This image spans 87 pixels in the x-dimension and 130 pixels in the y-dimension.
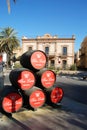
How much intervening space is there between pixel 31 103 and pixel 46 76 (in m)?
1.12

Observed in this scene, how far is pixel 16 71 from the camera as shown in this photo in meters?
7.81

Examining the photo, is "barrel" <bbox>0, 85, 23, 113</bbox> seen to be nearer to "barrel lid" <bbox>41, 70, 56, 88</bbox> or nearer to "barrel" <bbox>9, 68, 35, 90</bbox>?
"barrel" <bbox>9, 68, 35, 90</bbox>

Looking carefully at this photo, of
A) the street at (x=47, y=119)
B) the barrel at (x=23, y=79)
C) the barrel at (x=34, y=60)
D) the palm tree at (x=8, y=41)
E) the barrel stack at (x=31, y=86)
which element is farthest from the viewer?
the palm tree at (x=8, y=41)

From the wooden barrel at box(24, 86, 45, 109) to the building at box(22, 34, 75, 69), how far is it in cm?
4478

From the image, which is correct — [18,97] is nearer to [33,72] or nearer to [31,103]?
[31,103]

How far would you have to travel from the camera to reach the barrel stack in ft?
24.3

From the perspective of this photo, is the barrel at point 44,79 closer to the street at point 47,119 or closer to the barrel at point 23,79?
the barrel at point 23,79

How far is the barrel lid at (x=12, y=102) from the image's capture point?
7233 millimetres

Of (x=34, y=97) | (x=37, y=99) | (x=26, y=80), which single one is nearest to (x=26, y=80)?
(x=26, y=80)

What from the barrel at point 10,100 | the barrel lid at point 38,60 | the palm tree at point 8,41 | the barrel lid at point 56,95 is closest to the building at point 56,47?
the palm tree at point 8,41

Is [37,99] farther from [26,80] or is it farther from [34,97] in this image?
[26,80]

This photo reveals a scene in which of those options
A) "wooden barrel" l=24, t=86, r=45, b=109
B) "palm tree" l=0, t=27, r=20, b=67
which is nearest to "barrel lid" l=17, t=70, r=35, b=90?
"wooden barrel" l=24, t=86, r=45, b=109

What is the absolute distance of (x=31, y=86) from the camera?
780cm

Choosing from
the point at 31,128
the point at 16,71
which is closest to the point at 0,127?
the point at 31,128
